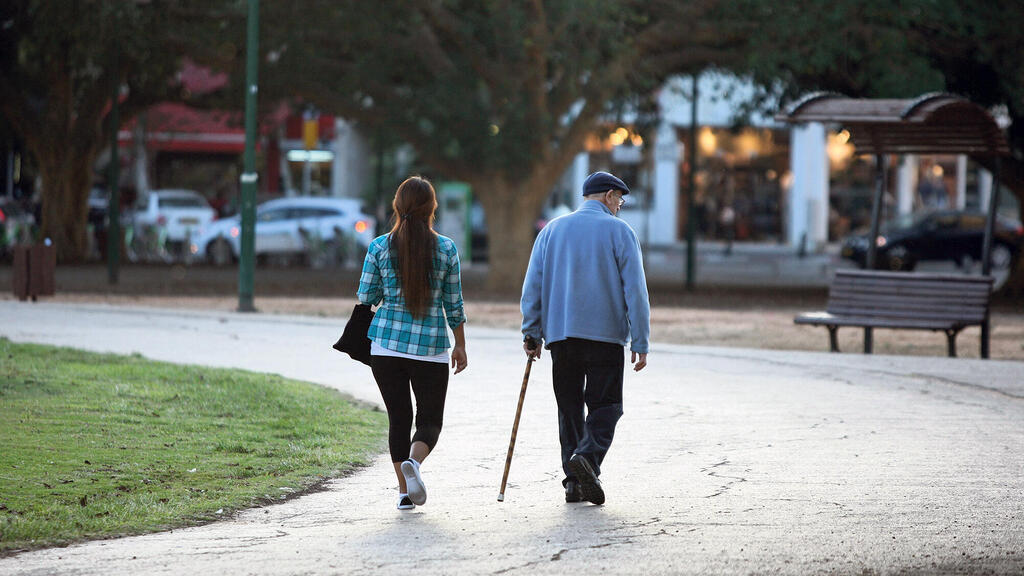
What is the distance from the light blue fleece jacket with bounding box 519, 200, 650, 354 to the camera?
7473mm

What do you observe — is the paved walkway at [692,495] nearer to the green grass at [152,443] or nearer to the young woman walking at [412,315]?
the green grass at [152,443]

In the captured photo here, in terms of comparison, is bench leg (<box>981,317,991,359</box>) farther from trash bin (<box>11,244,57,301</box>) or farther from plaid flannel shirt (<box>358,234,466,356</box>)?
trash bin (<box>11,244,57,301</box>)

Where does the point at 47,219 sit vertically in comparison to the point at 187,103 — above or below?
below

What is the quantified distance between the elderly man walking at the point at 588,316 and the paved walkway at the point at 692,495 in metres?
0.37

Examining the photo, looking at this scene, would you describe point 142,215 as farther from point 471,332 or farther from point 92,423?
point 92,423

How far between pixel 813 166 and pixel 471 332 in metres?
32.5

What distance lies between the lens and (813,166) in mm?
48375

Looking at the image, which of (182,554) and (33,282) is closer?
(182,554)

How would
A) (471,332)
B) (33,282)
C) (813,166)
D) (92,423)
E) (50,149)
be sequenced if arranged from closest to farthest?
(92,423) → (471,332) → (33,282) → (50,149) → (813,166)

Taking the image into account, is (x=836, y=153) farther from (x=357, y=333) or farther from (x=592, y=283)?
(x=357, y=333)

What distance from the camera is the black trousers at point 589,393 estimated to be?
7461 mm

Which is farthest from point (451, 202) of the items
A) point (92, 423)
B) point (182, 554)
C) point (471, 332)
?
point (182, 554)

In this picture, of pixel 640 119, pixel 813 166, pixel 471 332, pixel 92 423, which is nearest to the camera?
pixel 92 423

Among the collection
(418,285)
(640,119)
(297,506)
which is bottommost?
(297,506)
